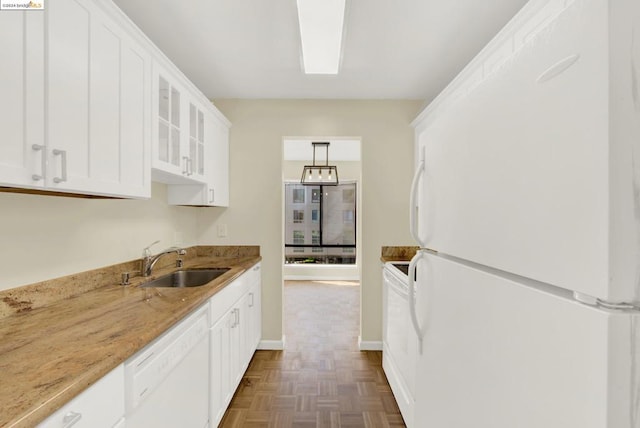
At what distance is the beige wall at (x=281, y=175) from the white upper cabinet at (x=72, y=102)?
153 cm

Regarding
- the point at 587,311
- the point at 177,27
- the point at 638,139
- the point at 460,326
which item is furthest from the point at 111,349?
the point at 177,27

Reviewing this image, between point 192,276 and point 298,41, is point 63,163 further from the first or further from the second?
point 298,41

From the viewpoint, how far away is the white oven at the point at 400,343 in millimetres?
1783

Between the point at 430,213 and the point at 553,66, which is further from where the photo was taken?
the point at 430,213

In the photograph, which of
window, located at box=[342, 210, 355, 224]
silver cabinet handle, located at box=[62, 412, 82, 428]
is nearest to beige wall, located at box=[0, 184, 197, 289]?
silver cabinet handle, located at box=[62, 412, 82, 428]

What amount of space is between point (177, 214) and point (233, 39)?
1.48m

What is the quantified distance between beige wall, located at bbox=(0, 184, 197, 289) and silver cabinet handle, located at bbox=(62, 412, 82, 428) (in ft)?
2.71

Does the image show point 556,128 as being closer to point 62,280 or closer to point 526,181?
point 526,181

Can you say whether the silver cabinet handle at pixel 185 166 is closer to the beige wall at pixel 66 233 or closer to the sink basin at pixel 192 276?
the beige wall at pixel 66 233

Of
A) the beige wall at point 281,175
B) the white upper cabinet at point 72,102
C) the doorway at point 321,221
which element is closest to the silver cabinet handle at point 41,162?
the white upper cabinet at point 72,102

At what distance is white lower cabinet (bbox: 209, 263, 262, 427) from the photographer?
5.65 ft

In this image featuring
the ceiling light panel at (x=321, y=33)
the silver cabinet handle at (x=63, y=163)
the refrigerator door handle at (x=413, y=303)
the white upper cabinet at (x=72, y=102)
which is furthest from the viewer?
the ceiling light panel at (x=321, y=33)

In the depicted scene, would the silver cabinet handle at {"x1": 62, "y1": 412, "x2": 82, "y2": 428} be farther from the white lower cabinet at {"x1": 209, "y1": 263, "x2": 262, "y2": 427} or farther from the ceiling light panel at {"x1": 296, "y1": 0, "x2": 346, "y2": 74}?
the ceiling light panel at {"x1": 296, "y1": 0, "x2": 346, "y2": 74}

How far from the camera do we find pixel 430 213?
3.58ft
